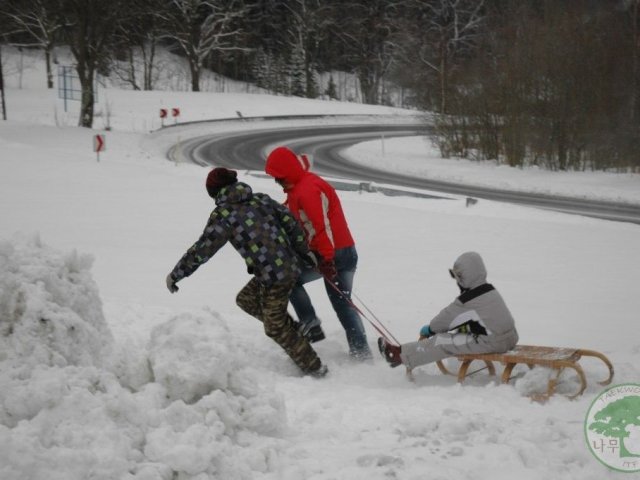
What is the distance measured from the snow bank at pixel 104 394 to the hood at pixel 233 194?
42.2 inches

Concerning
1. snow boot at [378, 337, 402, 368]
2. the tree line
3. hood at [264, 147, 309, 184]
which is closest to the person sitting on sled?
snow boot at [378, 337, 402, 368]

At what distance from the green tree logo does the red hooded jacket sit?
2442mm

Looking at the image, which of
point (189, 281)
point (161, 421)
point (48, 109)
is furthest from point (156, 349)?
point (48, 109)

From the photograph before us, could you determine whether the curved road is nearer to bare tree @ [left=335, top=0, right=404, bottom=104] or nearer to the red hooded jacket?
the red hooded jacket

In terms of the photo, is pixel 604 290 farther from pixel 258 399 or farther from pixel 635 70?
pixel 635 70

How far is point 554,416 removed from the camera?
4.14m

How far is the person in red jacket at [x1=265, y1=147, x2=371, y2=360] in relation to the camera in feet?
18.6

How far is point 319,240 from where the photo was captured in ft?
18.6

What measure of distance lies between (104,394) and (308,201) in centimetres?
270

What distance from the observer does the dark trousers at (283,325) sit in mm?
5250

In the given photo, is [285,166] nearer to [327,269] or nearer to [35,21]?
[327,269]

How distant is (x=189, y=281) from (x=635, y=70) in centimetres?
2061

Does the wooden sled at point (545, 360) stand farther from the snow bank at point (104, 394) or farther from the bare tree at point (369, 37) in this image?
the bare tree at point (369, 37)

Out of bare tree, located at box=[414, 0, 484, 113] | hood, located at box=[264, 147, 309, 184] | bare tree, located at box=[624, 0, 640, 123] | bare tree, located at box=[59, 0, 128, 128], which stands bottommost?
hood, located at box=[264, 147, 309, 184]
